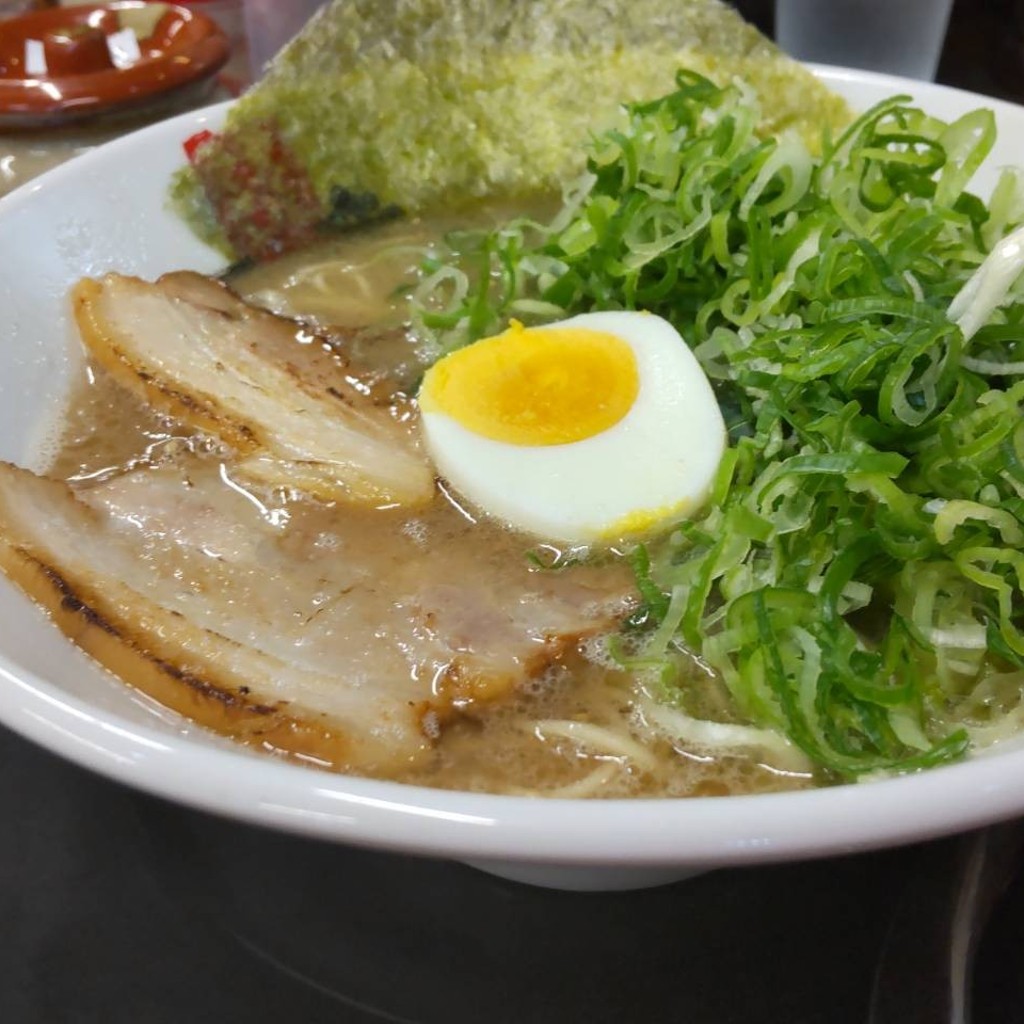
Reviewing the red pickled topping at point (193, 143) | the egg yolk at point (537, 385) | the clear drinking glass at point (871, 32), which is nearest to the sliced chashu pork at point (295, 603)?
the egg yolk at point (537, 385)

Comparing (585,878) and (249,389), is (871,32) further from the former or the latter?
(585,878)

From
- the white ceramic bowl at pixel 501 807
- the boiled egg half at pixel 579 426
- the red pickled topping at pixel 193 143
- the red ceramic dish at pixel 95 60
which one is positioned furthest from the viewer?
the red ceramic dish at pixel 95 60

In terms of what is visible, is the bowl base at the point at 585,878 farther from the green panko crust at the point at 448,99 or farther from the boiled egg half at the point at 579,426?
the green panko crust at the point at 448,99

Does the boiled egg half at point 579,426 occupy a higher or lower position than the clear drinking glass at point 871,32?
lower

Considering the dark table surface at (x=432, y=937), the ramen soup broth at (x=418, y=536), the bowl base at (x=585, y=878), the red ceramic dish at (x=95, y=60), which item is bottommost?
the dark table surface at (x=432, y=937)

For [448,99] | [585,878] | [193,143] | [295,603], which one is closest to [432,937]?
[585,878]

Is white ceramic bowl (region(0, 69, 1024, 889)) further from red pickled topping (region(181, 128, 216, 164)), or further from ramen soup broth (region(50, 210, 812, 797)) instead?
red pickled topping (region(181, 128, 216, 164))

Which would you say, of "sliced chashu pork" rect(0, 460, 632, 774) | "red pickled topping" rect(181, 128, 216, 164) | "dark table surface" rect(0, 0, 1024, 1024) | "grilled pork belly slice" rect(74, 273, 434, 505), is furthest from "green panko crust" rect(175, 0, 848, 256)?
"dark table surface" rect(0, 0, 1024, 1024)

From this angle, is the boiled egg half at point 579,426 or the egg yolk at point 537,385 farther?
the egg yolk at point 537,385
